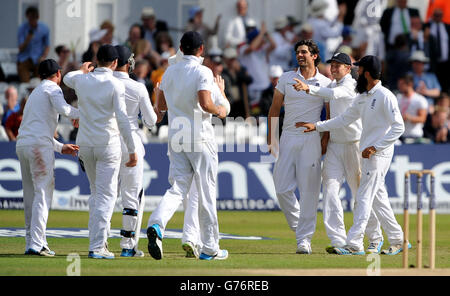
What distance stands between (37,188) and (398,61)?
42.0 feet

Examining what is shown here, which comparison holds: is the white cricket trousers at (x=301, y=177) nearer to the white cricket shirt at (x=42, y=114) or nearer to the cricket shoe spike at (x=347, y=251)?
the cricket shoe spike at (x=347, y=251)

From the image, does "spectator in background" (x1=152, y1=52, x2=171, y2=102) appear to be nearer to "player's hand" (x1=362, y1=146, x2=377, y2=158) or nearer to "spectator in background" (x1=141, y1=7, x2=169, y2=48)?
"spectator in background" (x1=141, y1=7, x2=169, y2=48)

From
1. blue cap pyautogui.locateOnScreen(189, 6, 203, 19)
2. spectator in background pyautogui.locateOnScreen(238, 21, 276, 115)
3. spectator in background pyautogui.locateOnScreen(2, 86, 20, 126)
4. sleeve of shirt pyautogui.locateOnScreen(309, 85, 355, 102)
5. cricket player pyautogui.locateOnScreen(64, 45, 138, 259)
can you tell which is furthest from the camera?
blue cap pyautogui.locateOnScreen(189, 6, 203, 19)

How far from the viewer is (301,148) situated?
500 inches

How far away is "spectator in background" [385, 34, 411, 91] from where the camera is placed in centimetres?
2266

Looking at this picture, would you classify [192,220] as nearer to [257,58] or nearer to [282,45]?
[257,58]

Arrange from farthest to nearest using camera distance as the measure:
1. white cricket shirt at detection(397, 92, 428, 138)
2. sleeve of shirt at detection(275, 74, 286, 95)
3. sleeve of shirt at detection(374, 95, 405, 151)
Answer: white cricket shirt at detection(397, 92, 428, 138)
sleeve of shirt at detection(275, 74, 286, 95)
sleeve of shirt at detection(374, 95, 405, 151)

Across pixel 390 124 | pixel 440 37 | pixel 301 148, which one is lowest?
pixel 301 148

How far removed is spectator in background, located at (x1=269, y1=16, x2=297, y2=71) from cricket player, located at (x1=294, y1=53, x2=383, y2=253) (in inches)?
379

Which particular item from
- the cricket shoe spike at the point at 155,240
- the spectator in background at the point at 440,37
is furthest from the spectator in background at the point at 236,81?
the cricket shoe spike at the point at 155,240

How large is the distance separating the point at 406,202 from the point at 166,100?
9.95 ft

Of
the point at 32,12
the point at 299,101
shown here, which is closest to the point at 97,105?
the point at 299,101

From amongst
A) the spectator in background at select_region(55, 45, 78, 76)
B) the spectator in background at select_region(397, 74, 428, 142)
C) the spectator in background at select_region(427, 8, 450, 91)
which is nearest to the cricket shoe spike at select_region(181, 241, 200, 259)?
the spectator in background at select_region(397, 74, 428, 142)
